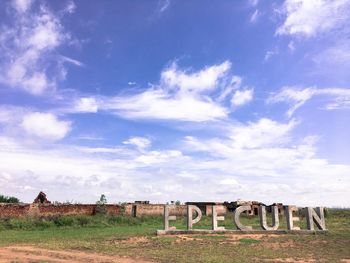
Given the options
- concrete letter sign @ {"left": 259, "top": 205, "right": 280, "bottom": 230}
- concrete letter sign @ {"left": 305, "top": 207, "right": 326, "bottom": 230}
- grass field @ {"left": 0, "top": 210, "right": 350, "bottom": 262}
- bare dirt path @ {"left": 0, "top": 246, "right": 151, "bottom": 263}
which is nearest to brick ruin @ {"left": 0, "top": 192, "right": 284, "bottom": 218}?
grass field @ {"left": 0, "top": 210, "right": 350, "bottom": 262}

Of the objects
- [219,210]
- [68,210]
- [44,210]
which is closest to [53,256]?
[44,210]

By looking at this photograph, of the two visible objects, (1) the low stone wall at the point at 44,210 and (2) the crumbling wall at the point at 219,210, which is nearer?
(1) the low stone wall at the point at 44,210

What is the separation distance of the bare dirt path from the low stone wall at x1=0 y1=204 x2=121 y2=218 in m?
16.8

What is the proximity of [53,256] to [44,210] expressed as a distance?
67.1 feet

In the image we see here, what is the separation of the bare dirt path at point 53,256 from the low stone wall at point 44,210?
16.8m

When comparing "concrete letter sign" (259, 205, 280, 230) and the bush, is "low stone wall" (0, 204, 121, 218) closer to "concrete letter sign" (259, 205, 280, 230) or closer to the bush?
the bush

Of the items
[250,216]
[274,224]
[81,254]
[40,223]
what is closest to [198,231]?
[274,224]

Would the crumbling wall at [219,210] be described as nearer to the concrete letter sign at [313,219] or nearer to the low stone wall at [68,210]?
the low stone wall at [68,210]

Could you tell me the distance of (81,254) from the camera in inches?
630

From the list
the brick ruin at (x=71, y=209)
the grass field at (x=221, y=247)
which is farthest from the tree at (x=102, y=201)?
the grass field at (x=221, y=247)

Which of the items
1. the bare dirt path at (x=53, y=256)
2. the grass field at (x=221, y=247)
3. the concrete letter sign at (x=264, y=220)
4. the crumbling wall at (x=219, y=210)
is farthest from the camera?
the crumbling wall at (x=219, y=210)

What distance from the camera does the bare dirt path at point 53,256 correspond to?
14.3m

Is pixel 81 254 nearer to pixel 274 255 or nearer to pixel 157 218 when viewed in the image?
pixel 274 255

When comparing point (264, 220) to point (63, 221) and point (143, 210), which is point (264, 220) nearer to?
point (63, 221)
